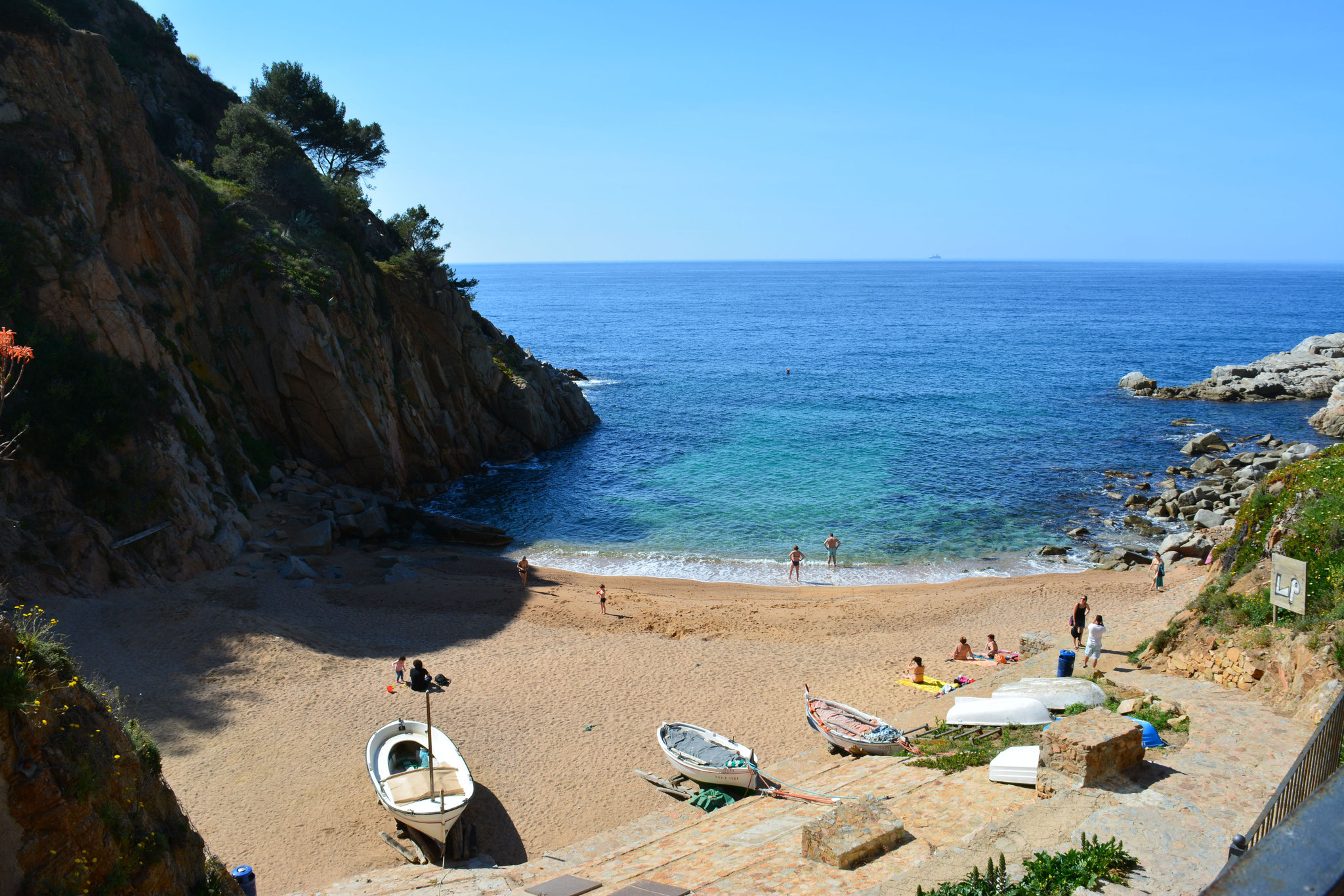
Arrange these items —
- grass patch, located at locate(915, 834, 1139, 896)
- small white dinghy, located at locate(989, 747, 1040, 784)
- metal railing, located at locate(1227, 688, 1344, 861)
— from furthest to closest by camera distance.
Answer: small white dinghy, located at locate(989, 747, 1040, 784), grass patch, located at locate(915, 834, 1139, 896), metal railing, located at locate(1227, 688, 1344, 861)

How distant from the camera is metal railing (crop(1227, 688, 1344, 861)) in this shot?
520 centimetres

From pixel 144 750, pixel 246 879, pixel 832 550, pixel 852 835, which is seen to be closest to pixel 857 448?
pixel 832 550

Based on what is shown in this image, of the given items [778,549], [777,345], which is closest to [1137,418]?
[778,549]

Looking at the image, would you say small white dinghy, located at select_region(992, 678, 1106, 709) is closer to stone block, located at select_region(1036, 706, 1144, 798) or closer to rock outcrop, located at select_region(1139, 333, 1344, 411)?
stone block, located at select_region(1036, 706, 1144, 798)

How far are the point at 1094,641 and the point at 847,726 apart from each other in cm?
581

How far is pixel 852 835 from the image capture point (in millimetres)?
10898

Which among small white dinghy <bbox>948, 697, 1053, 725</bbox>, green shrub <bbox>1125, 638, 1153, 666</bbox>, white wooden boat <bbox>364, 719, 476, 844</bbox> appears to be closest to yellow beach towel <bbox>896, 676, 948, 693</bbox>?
green shrub <bbox>1125, 638, 1153, 666</bbox>

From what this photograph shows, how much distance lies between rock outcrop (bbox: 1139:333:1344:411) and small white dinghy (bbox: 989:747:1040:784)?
57197 mm

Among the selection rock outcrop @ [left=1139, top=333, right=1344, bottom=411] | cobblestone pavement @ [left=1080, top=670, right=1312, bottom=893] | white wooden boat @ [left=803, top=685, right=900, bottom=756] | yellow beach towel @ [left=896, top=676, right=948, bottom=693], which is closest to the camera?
cobblestone pavement @ [left=1080, top=670, right=1312, bottom=893]

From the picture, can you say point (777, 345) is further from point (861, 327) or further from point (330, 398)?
point (330, 398)

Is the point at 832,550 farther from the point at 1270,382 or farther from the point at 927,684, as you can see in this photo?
the point at 1270,382

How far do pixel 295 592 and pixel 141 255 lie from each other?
14.6m

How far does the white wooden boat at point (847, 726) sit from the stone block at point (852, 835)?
5109 mm

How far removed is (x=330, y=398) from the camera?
114 feet
